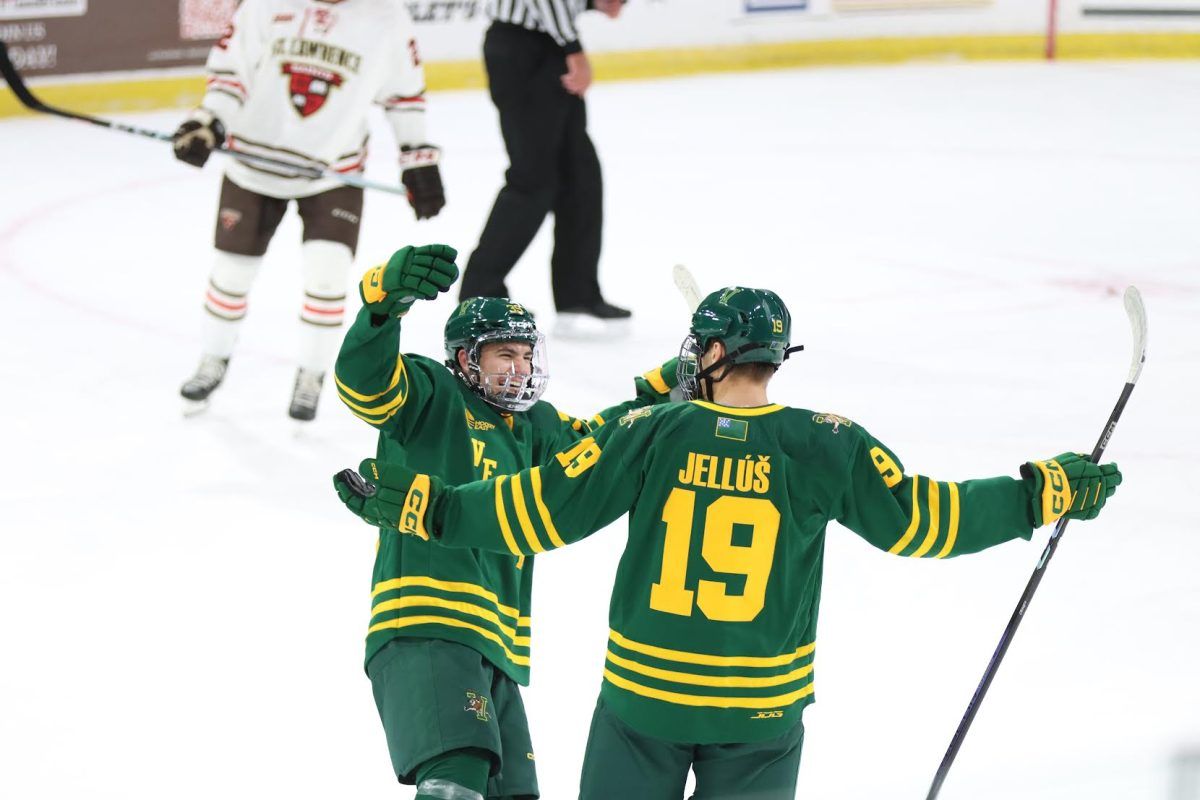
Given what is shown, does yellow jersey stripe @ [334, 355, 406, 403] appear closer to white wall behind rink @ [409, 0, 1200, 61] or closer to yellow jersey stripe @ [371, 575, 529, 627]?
yellow jersey stripe @ [371, 575, 529, 627]

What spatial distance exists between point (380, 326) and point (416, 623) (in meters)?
0.44

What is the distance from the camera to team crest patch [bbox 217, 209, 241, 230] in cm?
502

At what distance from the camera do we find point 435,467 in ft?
8.70

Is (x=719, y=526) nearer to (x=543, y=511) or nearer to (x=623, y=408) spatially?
(x=543, y=511)

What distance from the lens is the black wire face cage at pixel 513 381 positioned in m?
2.68

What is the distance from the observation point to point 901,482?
7.61ft


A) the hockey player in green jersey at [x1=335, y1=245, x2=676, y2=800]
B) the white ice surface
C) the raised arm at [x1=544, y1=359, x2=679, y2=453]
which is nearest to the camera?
the hockey player in green jersey at [x1=335, y1=245, x2=676, y2=800]

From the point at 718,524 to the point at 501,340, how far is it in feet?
1.99

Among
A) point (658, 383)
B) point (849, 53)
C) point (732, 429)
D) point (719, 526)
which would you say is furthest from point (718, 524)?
point (849, 53)

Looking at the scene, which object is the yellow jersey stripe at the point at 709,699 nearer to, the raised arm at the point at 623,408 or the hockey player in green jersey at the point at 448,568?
the hockey player in green jersey at the point at 448,568

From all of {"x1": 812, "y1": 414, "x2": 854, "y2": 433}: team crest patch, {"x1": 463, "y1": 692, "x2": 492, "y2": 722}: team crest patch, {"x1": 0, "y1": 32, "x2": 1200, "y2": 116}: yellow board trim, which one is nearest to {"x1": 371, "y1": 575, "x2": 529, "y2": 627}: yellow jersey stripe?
{"x1": 463, "y1": 692, "x2": 492, "y2": 722}: team crest patch

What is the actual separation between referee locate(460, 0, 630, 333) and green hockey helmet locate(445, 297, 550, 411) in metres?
3.23

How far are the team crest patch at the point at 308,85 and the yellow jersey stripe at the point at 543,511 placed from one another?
288cm

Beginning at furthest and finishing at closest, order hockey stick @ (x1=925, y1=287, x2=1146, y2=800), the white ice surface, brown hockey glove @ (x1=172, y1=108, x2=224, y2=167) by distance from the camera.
A: brown hockey glove @ (x1=172, y1=108, x2=224, y2=167) < the white ice surface < hockey stick @ (x1=925, y1=287, x2=1146, y2=800)
